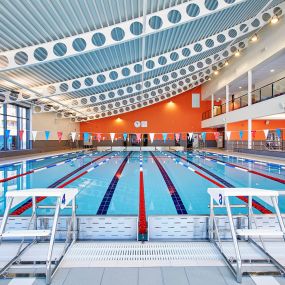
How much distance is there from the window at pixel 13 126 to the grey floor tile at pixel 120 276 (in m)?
11.3

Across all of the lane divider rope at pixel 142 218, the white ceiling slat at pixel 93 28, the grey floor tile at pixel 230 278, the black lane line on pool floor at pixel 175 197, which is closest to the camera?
the grey floor tile at pixel 230 278

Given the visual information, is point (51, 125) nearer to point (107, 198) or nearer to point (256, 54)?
point (256, 54)

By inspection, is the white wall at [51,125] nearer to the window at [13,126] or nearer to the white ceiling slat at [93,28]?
the window at [13,126]

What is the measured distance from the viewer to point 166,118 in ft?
73.5

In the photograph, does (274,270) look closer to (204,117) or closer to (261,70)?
(261,70)

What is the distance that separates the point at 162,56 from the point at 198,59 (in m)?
3.77

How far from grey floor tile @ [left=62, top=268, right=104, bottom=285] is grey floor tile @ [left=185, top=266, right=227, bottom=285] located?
0.68 m

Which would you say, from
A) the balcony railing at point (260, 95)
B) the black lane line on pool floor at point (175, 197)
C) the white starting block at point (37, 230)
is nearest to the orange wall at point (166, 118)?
the balcony railing at point (260, 95)

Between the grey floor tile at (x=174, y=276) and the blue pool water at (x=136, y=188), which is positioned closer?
the grey floor tile at (x=174, y=276)

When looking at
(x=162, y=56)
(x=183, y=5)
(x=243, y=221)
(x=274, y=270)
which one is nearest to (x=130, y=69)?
(x=162, y=56)

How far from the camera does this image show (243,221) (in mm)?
2736

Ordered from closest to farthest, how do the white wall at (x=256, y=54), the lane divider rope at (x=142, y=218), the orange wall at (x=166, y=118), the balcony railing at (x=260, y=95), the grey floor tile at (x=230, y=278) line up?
1. the grey floor tile at (x=230, y=278)
2. the lane divider rope at (x=142, y=218)
3. the white wall at (x=256, y=54)
4. the balcony railing at (x=260, y=95)
5. the orange wall at (x=166, y=118)

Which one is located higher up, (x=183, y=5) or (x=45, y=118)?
(x=183, y=5)

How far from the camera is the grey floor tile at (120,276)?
5.98 ft
